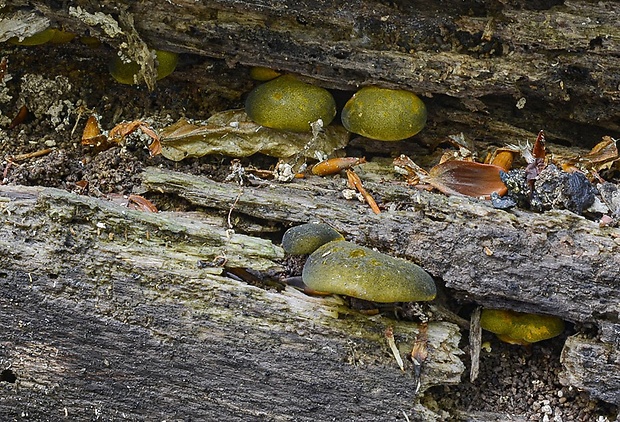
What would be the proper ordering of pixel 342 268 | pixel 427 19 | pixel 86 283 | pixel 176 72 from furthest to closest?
pixel 176 72
pixel 427 19
pixel 86 283
pixel 342 268

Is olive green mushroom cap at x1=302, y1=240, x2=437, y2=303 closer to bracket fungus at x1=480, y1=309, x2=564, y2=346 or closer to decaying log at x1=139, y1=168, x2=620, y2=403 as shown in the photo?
decaying log at x1=139, y1=168, x2=620, y2=403

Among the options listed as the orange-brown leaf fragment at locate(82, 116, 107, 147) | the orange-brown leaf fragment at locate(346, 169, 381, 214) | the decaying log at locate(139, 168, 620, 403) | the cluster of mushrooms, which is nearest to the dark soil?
the orange-brown leaf fragment at locate(82, 116, 107, 147)

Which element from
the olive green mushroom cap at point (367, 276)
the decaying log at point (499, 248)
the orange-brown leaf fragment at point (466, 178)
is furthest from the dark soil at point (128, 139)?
the olive green mushroom cap at point (367, 276)

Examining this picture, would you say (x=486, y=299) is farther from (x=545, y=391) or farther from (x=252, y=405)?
(x=252, y=405)

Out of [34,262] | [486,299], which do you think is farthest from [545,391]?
[34,262]

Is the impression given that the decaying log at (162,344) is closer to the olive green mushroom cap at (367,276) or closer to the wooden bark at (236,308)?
the wooden bark at (236,308)

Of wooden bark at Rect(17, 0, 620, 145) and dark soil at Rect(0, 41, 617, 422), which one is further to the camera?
wooden bark at Rect(17, 0, 620, 145)

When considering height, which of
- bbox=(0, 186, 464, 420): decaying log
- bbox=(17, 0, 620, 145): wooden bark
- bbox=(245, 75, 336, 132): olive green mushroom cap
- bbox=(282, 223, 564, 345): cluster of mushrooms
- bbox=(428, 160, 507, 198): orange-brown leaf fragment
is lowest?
bbox=(0, 186, 464, 420): decaying log
